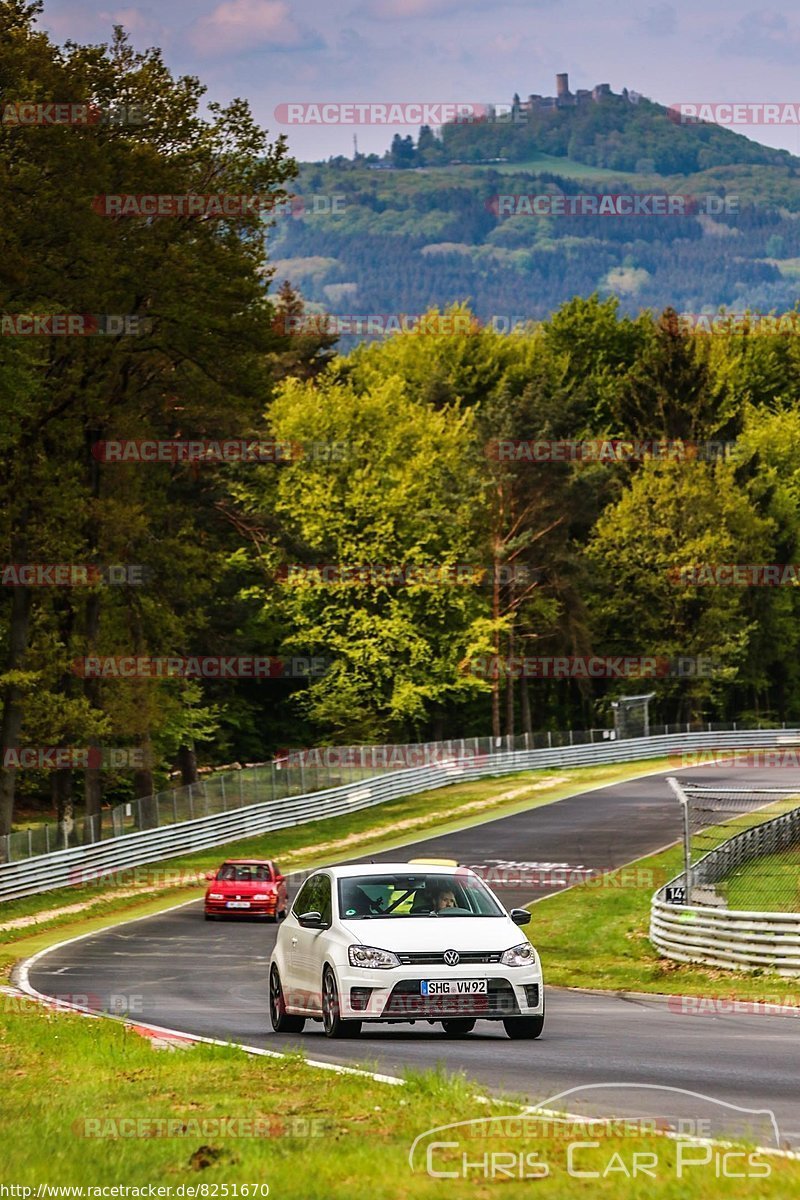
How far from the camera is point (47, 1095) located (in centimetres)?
1180

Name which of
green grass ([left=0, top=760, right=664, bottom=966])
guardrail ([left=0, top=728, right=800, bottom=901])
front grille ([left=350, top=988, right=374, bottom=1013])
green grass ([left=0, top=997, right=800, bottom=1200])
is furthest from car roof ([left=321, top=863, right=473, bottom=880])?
guardrail ([left=0, top=728, right=800, bottom=901])

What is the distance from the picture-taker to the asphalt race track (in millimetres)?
11703

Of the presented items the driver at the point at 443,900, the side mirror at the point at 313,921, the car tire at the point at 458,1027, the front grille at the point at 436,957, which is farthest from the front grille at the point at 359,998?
the car tire at the point at 458,1027

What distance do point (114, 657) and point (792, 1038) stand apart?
117 ft

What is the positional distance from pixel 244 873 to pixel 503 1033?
22.1 m

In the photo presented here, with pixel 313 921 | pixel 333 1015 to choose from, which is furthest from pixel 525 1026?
pixel 313 921

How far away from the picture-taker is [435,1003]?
15.4 metres

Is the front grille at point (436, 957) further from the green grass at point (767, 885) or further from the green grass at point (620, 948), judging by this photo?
the green grass at point (767, 885)

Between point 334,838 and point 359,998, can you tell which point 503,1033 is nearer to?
point 359,998

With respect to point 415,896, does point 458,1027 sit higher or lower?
lower

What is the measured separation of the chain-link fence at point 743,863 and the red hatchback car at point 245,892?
349 inches

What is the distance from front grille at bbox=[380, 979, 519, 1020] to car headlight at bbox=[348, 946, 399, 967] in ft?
0.63

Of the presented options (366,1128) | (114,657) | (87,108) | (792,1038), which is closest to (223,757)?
(114,657)

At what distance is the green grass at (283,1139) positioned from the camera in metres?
7.97
